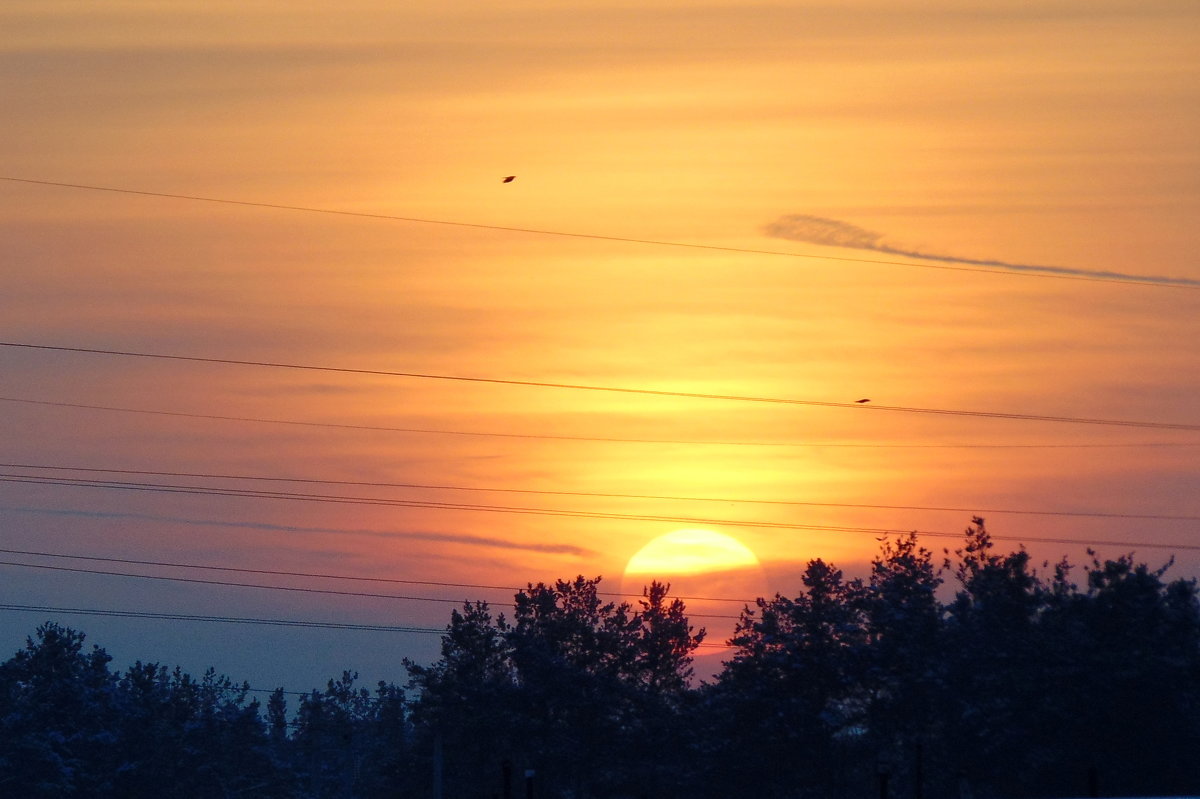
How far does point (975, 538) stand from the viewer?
104m

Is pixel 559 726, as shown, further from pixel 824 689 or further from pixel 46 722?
pixel 46 722

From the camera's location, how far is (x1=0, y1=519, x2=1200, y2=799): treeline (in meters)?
88.3

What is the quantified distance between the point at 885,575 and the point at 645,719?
66.5ft

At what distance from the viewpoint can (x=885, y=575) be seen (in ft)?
355

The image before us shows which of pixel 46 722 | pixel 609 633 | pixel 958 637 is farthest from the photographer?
pixel 46 722

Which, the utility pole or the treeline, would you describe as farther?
the utility pole

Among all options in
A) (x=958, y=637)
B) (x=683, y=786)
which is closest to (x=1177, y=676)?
(x=958, y=637)

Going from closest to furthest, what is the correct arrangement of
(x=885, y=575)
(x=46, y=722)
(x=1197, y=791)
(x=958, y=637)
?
(x=1197, y=791) → (x=958, y=637) → (x=885, y=575) → (x=46, y=722)

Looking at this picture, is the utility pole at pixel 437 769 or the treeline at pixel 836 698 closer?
the treeline at pixel 836 698

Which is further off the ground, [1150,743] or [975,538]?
[975,538]

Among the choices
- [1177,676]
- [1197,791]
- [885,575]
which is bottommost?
[1197,791]

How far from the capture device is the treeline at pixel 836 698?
88312 millimetres

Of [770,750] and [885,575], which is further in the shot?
[885,575]

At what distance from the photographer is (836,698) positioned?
10162cm
